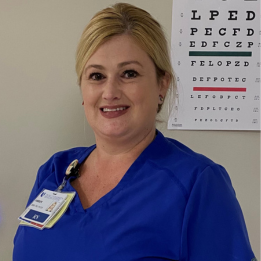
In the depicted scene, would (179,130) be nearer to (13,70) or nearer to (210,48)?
(210,48)

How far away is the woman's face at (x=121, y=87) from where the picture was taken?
3.21 ft

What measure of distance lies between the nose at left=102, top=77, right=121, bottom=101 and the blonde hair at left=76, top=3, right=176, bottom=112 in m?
0.11

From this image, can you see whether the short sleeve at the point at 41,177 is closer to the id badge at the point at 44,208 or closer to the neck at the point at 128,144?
the id badge at the point at 44,208

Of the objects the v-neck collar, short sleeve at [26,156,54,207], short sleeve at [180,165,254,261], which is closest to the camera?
short sleeve at [180,165,254,261]

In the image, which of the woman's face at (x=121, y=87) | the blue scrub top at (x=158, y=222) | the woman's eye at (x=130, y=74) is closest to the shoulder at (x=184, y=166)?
the blue scrub top at (x=158, y=222)

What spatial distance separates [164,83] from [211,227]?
1.50 ft

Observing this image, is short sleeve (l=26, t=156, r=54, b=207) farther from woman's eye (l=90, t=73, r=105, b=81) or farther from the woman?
woman's eye (l=90, t=73, r=105, b=81)

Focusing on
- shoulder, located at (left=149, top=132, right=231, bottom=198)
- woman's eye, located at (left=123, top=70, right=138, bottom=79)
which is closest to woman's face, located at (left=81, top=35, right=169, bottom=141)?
woman's eye, located at (left=123, top=70, right=138, bottom=79)

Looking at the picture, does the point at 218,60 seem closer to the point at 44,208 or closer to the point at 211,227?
the point at 211,227

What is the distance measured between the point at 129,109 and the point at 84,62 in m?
0.21

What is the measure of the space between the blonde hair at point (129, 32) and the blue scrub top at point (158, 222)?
31 centimetres

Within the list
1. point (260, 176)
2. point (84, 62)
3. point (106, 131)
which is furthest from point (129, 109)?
point (260, 176)

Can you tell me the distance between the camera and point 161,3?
128cm

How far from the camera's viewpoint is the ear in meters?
1.06
